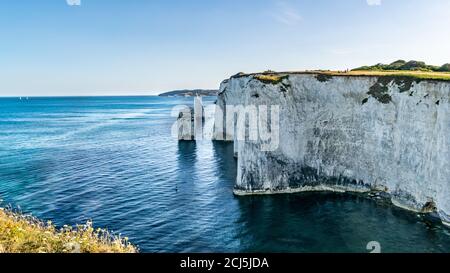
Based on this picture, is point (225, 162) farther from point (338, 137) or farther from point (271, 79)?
point (338, 137)

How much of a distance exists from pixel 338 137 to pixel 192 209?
23257 mm

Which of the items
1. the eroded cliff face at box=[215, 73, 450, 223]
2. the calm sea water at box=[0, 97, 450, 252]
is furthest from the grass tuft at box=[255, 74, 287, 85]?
the calm sea water at box=[0, 97, 450, 252]

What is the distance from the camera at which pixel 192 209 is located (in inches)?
1854

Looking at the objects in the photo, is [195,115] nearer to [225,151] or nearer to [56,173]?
[225,151]

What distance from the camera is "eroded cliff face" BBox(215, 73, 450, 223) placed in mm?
47097

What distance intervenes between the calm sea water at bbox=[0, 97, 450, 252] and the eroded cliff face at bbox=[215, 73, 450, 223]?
9.38 feet

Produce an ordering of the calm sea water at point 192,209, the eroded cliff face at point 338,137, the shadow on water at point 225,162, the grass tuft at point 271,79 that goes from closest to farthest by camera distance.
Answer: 1. the calm sea water at point 192,209
2. the eroded cliff face at point 338,137
3. the grass tuft at point 271,79
4. the shadow on water at point 225,162

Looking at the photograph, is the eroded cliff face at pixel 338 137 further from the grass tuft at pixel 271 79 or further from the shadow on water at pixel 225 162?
the shadow on water at pixel 225 162

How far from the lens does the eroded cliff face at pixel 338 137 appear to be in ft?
155

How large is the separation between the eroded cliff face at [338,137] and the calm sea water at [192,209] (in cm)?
286

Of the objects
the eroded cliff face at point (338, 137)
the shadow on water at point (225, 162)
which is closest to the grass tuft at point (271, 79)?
the eroded cliff face at point (338, 137)

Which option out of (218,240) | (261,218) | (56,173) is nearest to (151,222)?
(218,240)

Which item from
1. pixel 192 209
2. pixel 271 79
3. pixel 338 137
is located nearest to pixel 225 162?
pixel 271 79
